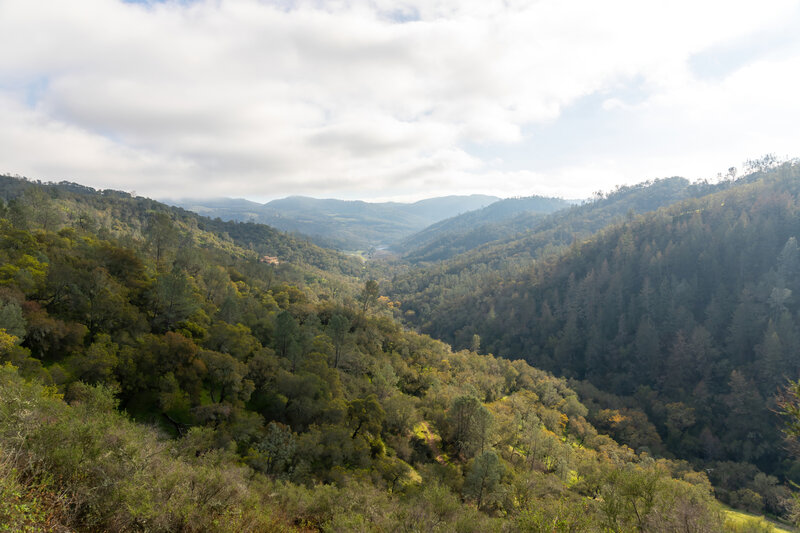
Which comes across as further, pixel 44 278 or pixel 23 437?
pixel 44 278

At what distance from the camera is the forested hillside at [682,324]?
88.6 m

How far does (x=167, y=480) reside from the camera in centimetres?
1579

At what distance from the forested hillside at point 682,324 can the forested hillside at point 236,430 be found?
25595mm

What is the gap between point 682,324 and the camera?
397 ft

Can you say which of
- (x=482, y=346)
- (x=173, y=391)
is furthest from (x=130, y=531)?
(x=482, y=346)

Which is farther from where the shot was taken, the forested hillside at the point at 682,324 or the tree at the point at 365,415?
the forested hillside at the point at 682,324

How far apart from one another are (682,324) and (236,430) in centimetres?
14422

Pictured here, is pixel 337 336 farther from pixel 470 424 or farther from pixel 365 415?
pixel 470 424

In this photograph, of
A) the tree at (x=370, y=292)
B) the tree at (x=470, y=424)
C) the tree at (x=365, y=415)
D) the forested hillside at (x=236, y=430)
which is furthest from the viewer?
the tree at (x=370, y=292)

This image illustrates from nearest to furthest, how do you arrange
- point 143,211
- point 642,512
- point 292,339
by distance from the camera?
point 642,512
point 292,339
point 143,211

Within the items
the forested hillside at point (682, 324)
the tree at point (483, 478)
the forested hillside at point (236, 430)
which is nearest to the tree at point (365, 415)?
the forested hillside at point (236, 430)

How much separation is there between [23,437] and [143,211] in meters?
221

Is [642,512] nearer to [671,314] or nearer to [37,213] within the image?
[37,213]

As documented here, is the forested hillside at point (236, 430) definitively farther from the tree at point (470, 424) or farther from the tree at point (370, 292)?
the tree at point (370, 292)
